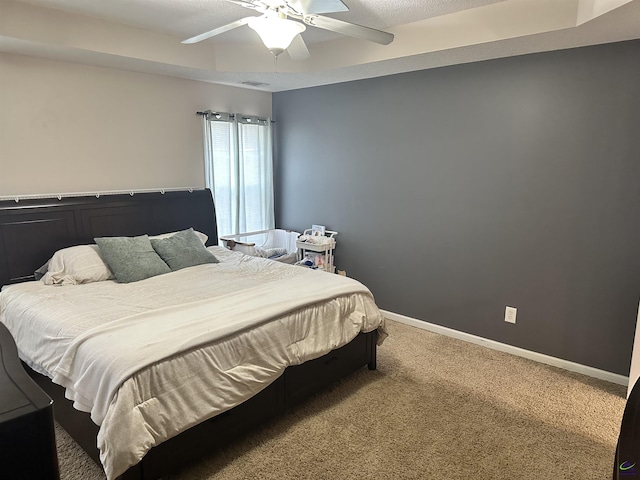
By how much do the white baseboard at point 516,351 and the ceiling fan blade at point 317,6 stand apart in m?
2.83

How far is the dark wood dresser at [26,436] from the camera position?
719 mm

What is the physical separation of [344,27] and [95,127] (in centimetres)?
239

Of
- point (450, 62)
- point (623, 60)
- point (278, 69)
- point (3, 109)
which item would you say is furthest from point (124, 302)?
point (623, 60)

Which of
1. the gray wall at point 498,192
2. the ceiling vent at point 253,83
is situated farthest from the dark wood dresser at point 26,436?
the ceiling vent at point 253,83

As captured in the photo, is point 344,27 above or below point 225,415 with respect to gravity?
above

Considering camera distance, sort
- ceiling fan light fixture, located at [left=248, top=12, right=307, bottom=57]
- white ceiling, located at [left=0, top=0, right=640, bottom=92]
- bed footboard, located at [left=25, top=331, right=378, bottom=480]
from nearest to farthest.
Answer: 1. bed footboard, located at [left=25, top=331, right=378, bottom=480]
2. ceiling fan light fixture, located at [left=248, top=12, right=307, bottom=57]
3. white ceiling, located at [left=0, top=0, right=640, bottom=92]

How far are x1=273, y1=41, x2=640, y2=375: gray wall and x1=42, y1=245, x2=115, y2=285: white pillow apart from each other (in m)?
2.31

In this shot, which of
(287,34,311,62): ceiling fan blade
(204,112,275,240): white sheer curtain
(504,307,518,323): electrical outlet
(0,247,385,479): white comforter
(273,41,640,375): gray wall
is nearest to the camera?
(0,247,385,479): white comforter

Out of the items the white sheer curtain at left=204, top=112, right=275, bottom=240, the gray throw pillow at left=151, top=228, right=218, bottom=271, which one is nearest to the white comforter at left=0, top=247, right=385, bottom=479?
the gray throw pillow at left=151, top=228, right=218, bottom=271

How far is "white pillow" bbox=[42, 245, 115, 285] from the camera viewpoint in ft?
9.74

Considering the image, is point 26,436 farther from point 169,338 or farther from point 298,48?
point 298,48

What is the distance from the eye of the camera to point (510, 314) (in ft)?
11.2

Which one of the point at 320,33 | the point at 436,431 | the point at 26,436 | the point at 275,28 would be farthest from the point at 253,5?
the point at 436,431

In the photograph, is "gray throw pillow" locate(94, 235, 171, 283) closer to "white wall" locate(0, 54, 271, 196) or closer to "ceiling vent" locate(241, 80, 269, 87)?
"white wall" locate(0, 54, 271, 196)
